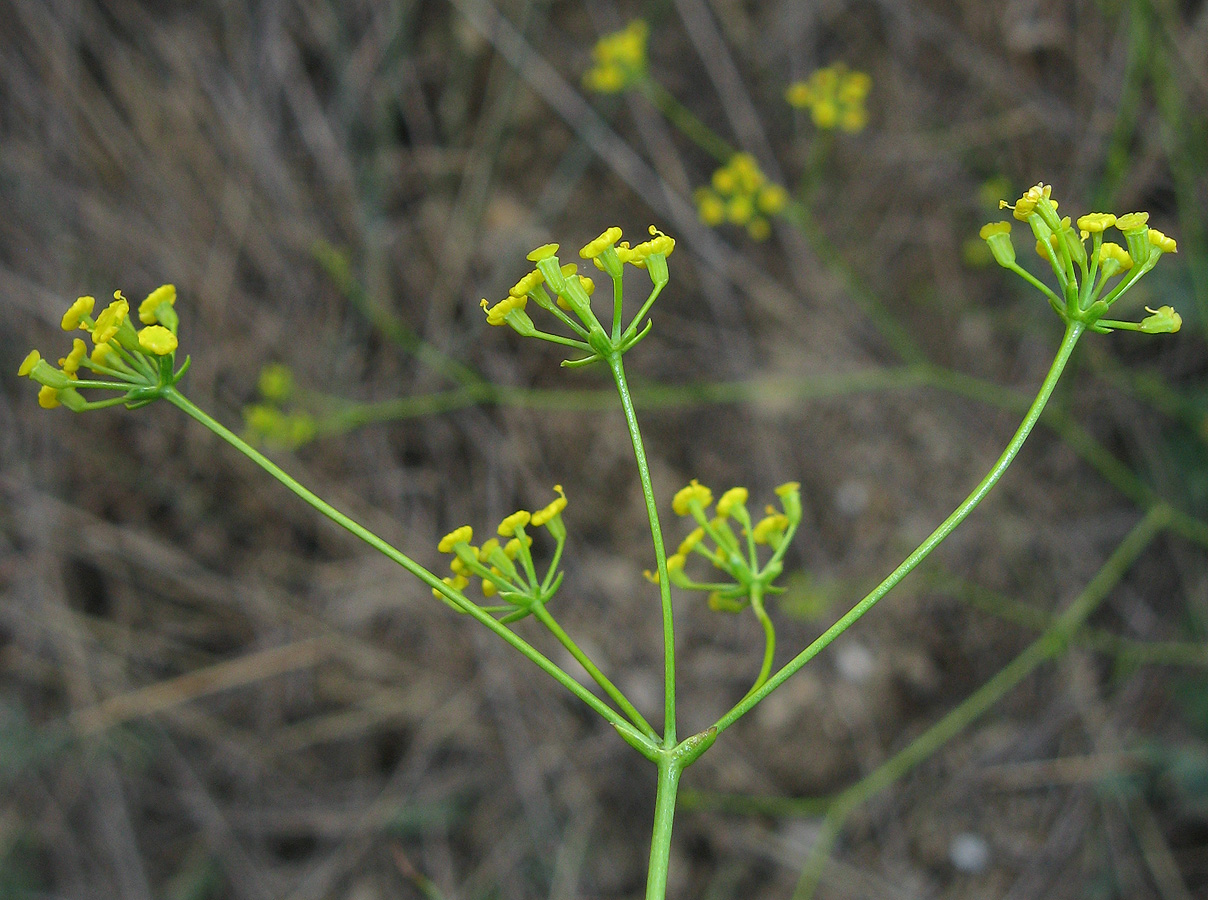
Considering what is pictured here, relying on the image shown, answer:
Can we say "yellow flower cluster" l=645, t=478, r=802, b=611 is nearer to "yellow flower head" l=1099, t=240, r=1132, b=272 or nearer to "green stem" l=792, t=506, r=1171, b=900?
"yellow flower head" l=1099, t=240, r=1132, b=272

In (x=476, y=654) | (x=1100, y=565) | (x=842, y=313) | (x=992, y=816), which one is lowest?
(x=992, y=816)

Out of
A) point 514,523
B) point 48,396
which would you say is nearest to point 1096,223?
point 514,523

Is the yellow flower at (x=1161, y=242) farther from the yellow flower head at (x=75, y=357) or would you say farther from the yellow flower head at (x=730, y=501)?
the yellow flower head at (x=75, y=357)

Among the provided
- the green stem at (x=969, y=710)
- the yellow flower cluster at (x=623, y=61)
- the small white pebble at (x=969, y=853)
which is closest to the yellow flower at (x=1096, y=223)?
the green stem at (x=969, y=710)

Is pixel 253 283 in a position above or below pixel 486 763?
above

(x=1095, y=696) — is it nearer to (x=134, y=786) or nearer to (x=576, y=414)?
(x=576, y=414)

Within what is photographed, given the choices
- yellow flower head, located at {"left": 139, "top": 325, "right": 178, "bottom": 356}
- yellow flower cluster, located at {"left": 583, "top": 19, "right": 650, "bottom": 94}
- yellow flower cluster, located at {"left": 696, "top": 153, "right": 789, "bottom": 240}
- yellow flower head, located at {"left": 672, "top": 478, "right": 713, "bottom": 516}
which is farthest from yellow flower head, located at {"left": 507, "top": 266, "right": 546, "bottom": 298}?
yellow flower cluster, located at {"left": 583, "top": 19, "right": 650, "bottom": 94}

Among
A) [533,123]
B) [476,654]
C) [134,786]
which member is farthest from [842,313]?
[134,786]
